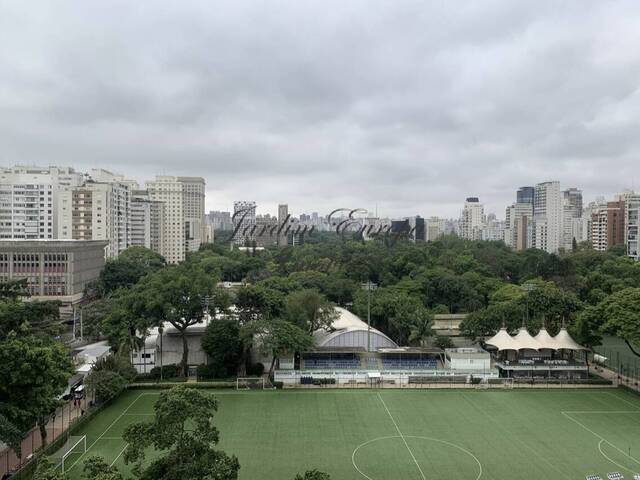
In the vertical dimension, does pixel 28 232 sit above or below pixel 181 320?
above

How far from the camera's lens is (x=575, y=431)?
88.6ft

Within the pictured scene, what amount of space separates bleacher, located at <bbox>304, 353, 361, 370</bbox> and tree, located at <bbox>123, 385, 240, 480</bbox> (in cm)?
2491

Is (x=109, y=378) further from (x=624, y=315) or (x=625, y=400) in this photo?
(x=624, y=315)

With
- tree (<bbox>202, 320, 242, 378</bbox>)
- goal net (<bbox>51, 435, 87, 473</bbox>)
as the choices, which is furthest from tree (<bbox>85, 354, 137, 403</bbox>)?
tree (<bbox>202, 320, 242, 378</bbox>)

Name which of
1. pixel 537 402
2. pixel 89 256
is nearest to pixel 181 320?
pixel 537 402

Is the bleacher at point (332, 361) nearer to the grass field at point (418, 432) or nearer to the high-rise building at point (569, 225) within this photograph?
the grass field at point (418, 432)

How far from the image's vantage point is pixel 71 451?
23.7 meters

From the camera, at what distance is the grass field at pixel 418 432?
2242 centimetres

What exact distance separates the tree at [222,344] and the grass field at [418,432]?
11.5 feet

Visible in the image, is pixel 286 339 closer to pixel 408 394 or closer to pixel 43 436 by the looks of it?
pixel 408 394

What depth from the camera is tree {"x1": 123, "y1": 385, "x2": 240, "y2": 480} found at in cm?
1330

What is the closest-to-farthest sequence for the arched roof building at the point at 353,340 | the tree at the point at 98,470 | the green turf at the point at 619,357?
the tree at the point at 98,470 → the green turf at the point at 619,357 → the arched roof building at the point at 353,340

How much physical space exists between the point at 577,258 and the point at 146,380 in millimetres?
73780

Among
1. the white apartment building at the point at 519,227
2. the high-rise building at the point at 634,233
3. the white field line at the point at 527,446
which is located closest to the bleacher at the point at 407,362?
the white field line at the point at 527,446
